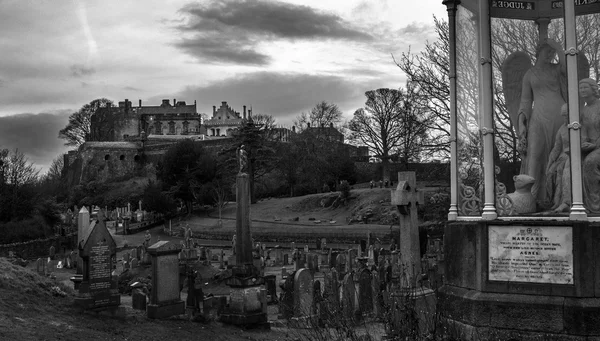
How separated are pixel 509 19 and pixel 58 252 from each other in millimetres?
35175

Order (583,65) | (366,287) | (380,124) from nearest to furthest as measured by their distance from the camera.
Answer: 1. (583,65)
2. (366,287)
3. (380,124)

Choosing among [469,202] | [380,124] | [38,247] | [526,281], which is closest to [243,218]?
[469,202]

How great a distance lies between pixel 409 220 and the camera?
11023 millimetres

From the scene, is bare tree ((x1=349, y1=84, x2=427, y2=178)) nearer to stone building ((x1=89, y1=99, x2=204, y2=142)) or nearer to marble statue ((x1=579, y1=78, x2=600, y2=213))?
marble statue ((x1=579, y1=78, x2=600, y2=213))

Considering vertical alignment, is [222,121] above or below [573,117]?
above

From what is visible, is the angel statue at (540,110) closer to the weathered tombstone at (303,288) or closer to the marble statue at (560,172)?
the marble statue at (560,172)

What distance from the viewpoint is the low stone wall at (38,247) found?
1295 inches

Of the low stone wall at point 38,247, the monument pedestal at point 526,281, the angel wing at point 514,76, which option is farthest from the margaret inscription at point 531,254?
the low stone wall at point 38,247

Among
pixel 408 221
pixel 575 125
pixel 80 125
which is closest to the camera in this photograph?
pixel 575 125

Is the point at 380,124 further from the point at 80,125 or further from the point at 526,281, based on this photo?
the point at 80,125

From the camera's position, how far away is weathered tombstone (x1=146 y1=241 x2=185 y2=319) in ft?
38.0

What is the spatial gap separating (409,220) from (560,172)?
148 inches

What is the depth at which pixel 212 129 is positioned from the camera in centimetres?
11462

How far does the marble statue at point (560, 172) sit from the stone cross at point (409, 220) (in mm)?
3252
